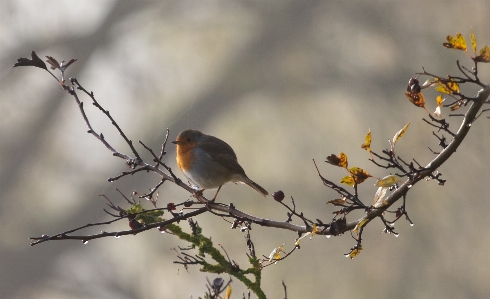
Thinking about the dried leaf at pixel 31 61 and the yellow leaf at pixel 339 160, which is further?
the dried leaf at pixel 31 61

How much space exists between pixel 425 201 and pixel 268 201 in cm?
176

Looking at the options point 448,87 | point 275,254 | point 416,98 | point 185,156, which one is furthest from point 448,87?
point 185,156

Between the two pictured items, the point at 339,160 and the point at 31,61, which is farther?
the point at 31,61

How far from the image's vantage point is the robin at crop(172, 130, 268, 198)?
294 cm

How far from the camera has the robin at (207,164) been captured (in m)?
2.94

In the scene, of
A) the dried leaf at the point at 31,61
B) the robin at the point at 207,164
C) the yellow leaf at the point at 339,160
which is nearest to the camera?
the yellow leaf at the point at 339,160

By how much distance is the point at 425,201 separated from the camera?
256 inches

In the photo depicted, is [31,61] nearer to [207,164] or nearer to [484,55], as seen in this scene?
[484,55]

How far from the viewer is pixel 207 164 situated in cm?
294

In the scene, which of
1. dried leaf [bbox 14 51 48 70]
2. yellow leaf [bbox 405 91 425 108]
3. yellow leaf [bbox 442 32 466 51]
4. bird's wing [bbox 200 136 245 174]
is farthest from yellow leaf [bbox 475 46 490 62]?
bird's wing [bbox 200 136 245 174]

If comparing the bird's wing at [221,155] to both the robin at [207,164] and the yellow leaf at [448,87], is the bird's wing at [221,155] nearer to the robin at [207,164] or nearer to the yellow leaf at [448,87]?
the robin at [207,164]

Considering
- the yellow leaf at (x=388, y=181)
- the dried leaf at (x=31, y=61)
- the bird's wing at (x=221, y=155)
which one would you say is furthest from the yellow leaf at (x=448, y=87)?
the bird's wing at (x=221, y=155)

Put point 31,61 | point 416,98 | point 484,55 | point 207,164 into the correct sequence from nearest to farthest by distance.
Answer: point 484,55 < point 416,98 < point 31,61 < point 207,164

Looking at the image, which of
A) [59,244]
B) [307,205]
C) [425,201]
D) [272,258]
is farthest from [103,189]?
[272,258]
